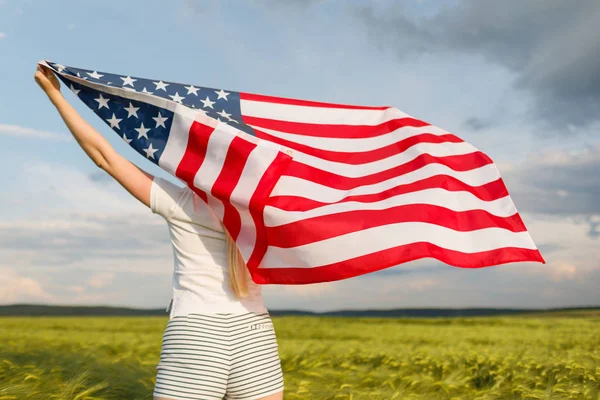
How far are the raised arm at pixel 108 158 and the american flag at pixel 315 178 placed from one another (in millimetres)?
355

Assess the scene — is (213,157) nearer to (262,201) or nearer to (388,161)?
(262,201)

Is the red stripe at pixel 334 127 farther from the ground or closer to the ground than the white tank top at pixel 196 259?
farther from the ground

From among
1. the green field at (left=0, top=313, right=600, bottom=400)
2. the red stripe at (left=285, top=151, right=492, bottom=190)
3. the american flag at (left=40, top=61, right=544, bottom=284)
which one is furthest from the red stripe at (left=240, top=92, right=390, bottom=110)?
the green field at (left=0, top=313, right=600, bottom=400)

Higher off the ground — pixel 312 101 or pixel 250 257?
pixel 312 101

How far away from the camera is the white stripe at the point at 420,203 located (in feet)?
11.6

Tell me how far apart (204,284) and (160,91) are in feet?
5.66

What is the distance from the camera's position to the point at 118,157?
11.1ft

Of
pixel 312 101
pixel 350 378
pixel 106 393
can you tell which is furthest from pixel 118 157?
pixel 350 378

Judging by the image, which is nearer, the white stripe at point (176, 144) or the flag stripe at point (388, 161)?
the white stripe at point (176, 144)

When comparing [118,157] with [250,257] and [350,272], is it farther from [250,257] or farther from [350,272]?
[350,272]

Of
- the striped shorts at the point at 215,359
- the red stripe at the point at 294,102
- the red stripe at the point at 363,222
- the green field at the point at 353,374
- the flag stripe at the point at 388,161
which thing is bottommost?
the green field at the point at 353,374

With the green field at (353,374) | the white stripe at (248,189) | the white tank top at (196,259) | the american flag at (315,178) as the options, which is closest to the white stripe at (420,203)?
the american flag at (315,178)

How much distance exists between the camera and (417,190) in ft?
13.0

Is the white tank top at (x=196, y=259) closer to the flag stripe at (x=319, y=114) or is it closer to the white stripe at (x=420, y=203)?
the white stripe at (x=420, y=203)
